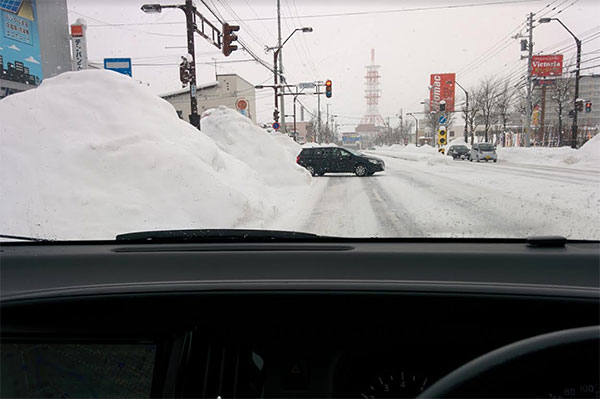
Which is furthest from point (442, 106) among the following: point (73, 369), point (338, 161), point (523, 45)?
point (338, 161)

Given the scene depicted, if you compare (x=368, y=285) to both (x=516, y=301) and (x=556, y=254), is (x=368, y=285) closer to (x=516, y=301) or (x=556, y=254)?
(x=516, y=301)

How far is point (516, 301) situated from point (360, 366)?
2.27ft

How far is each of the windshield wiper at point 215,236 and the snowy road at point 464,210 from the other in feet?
6.77

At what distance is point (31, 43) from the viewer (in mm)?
10031

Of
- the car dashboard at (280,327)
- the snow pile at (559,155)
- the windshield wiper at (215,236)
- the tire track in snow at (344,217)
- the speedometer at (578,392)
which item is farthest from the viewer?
the snow pile at (559,155)

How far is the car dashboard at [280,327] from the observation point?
5.38 feet

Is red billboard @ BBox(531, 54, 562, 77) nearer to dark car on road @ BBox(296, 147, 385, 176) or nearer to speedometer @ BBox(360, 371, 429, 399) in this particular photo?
speedometer @ BBox(360, 371, 429, 399)

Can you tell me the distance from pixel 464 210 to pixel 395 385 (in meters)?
6.24

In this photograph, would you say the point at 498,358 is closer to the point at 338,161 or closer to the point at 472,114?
the point at 472,114

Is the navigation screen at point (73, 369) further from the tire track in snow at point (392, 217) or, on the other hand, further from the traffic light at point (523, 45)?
the traffic light at point (523, 45)

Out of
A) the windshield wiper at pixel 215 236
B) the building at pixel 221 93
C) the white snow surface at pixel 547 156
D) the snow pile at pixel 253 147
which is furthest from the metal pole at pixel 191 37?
the windshield wiper at pixel 215 236

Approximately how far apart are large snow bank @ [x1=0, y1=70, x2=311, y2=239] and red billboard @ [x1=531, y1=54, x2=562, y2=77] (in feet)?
16.7

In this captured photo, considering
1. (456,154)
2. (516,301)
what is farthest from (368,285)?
(456,154)

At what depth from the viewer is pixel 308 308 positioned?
5.78 feet
